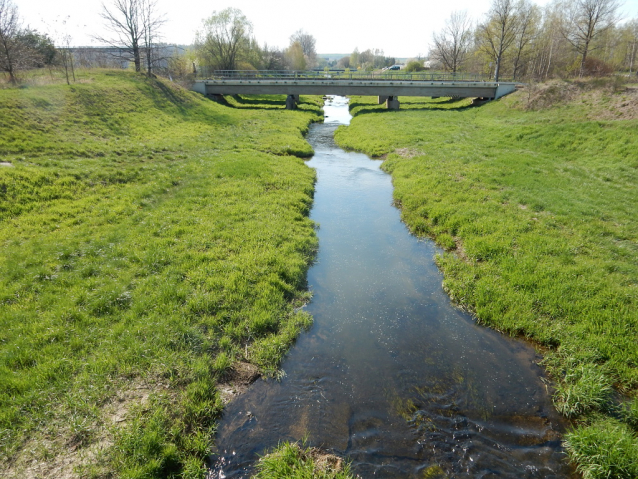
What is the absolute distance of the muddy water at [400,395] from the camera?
16.6 ft

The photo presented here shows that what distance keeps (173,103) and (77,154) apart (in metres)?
19.3

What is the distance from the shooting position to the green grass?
15.4ft

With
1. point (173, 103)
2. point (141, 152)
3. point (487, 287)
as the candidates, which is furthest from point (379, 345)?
point (173, 103)

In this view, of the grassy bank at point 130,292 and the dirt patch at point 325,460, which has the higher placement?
the grassy bank at point 130,292

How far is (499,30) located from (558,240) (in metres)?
53.7

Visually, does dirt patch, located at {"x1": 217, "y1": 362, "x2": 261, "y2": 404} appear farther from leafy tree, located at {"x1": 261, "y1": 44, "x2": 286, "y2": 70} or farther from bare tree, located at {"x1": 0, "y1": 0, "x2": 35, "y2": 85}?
leafy tree, located at {"x1": 261, "y1": 44, "x2": 286, "y2": 70}

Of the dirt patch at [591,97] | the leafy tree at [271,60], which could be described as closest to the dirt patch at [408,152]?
the dirt patch at [591,97]

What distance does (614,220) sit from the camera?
37.6ft

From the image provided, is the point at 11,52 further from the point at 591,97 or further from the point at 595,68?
the point at 595,68

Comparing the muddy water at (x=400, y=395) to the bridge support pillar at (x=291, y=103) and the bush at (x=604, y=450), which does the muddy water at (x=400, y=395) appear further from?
the bridge support pillar at (x=291, y=103)

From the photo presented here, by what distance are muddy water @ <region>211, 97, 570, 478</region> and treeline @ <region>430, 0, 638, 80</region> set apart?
47920mm

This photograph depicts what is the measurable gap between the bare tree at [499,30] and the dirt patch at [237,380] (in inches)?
2023

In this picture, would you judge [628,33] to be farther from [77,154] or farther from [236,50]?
[77,154]

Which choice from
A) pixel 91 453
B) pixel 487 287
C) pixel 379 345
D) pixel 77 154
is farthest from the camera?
pixel 77 154
